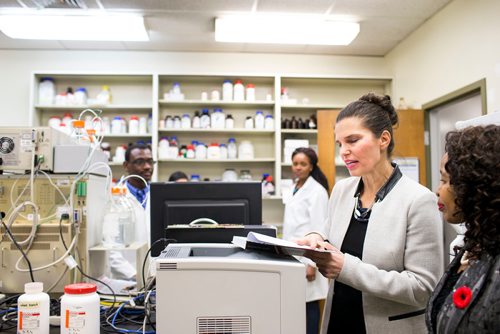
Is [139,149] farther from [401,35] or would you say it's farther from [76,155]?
[401,35]

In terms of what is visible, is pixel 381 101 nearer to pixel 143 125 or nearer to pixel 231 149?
pixel 231 149

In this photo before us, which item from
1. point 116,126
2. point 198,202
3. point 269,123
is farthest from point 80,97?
point 198,202

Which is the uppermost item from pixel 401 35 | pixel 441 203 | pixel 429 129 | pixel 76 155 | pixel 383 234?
pixel 401 35

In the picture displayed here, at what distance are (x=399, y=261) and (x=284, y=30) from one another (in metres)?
2.50

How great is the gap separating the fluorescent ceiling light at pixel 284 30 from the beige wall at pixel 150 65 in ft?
1.38

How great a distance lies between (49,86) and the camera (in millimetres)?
3594

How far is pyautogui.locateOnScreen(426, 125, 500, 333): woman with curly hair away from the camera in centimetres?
74

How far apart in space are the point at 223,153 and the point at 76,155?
7.25 ft

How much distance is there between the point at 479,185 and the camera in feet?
2.62

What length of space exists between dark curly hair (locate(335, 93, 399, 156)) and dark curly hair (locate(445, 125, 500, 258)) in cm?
40

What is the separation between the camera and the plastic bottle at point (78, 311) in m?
1.00

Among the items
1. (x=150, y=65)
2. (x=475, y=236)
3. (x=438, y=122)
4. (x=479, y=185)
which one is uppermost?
(x=150, y=65)

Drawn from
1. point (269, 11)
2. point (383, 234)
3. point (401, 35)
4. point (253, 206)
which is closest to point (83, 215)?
point (253, 206)

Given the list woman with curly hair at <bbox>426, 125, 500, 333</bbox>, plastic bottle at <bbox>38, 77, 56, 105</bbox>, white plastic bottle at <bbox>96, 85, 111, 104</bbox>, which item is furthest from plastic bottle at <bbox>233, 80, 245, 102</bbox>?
woman with curly hair at <bbox>426, 125, 500, 333</bbox>
